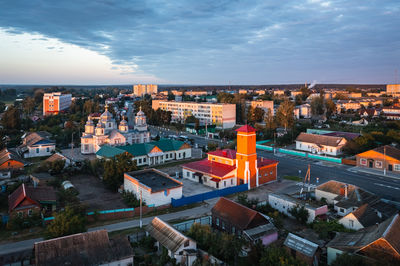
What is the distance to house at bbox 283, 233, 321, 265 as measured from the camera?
15305 millimetres

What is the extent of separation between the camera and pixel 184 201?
25.0 m

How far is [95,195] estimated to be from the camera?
2739 cm

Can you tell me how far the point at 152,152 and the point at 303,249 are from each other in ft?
85.6

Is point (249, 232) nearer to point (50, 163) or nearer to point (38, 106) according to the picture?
point (50, 163)

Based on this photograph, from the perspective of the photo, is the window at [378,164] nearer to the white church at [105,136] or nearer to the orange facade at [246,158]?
the orange facade at [246,158]

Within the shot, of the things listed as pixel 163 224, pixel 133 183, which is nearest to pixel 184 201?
pixel 133 183

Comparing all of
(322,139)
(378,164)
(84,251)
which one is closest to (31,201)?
(84,251)

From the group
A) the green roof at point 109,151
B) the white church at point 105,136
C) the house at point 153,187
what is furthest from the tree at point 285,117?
the house at point 153,187

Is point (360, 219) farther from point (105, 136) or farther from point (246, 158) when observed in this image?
point (105, 136)

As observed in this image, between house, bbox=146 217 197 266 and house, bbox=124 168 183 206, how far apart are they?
577 centimetres

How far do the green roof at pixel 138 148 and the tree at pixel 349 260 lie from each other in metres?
26.9

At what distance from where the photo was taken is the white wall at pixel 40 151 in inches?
1662

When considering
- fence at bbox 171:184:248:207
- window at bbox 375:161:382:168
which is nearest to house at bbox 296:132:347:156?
window at bbox 375:161:382:168

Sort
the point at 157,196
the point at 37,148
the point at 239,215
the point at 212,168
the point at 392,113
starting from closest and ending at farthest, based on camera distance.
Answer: the point at 239,215 < the point at 157,196 < the point at 212,168 < the point at 37,148 < the point at 392,113
